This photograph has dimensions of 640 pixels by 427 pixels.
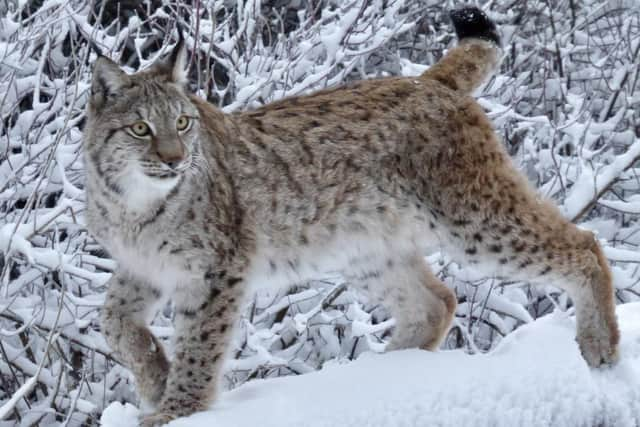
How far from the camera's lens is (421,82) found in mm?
4746

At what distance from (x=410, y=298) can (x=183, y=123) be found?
1314mm

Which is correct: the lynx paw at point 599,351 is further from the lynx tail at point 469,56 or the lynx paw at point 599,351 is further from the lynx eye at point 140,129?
the lynx eye at point 140,129

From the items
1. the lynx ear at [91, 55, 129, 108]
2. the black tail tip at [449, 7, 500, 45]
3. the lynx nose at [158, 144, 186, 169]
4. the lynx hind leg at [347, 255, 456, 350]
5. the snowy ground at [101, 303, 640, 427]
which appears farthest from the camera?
the black tail tip at [449, 7, 500, 45]

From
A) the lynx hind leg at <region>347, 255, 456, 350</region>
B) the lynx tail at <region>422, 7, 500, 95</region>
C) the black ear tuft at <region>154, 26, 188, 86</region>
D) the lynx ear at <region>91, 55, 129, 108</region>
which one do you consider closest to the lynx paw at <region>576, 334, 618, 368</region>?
the lynx hind leg at <region>347, 255, 456, 350</region>

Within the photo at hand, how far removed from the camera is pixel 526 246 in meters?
4.59

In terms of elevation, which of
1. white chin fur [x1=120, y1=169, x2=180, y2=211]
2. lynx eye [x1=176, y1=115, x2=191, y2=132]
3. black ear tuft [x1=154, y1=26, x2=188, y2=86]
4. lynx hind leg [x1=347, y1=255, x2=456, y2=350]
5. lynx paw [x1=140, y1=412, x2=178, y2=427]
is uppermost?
black ear tuft [x1=154, y1=26, x2=188, y2=86]

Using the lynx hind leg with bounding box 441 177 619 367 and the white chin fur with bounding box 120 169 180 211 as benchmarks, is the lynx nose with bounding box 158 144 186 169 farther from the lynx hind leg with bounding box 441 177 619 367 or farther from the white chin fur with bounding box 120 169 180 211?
the lynx hind leg with bounding box 441 177 619 367

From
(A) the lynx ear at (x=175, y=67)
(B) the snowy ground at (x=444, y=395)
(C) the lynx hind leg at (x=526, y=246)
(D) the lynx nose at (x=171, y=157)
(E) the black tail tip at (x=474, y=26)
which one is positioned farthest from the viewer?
(E) the black tail tip at (x=474, y=26)

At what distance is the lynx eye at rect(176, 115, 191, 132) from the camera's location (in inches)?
161

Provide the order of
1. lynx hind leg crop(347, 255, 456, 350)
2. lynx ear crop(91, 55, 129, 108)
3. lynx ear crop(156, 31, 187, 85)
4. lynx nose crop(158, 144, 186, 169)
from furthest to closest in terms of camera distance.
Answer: lynx hind leg crop(347, 255, 456, 350)
lynx ear crop(156, 31, 187, 85)
lynx ear crop(91, 55, 129, 108)
lynx nose crop(158, 144, 186, 169)

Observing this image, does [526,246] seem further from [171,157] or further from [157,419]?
[157,419]

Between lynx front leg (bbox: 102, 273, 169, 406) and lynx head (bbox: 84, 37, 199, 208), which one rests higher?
lynx head (bbox: 84, 37, 199, 208)

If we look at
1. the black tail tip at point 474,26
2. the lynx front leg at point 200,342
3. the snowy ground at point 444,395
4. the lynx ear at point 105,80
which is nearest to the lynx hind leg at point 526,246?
the snowy ground at point 444,395

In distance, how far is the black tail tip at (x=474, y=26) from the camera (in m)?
5.00
